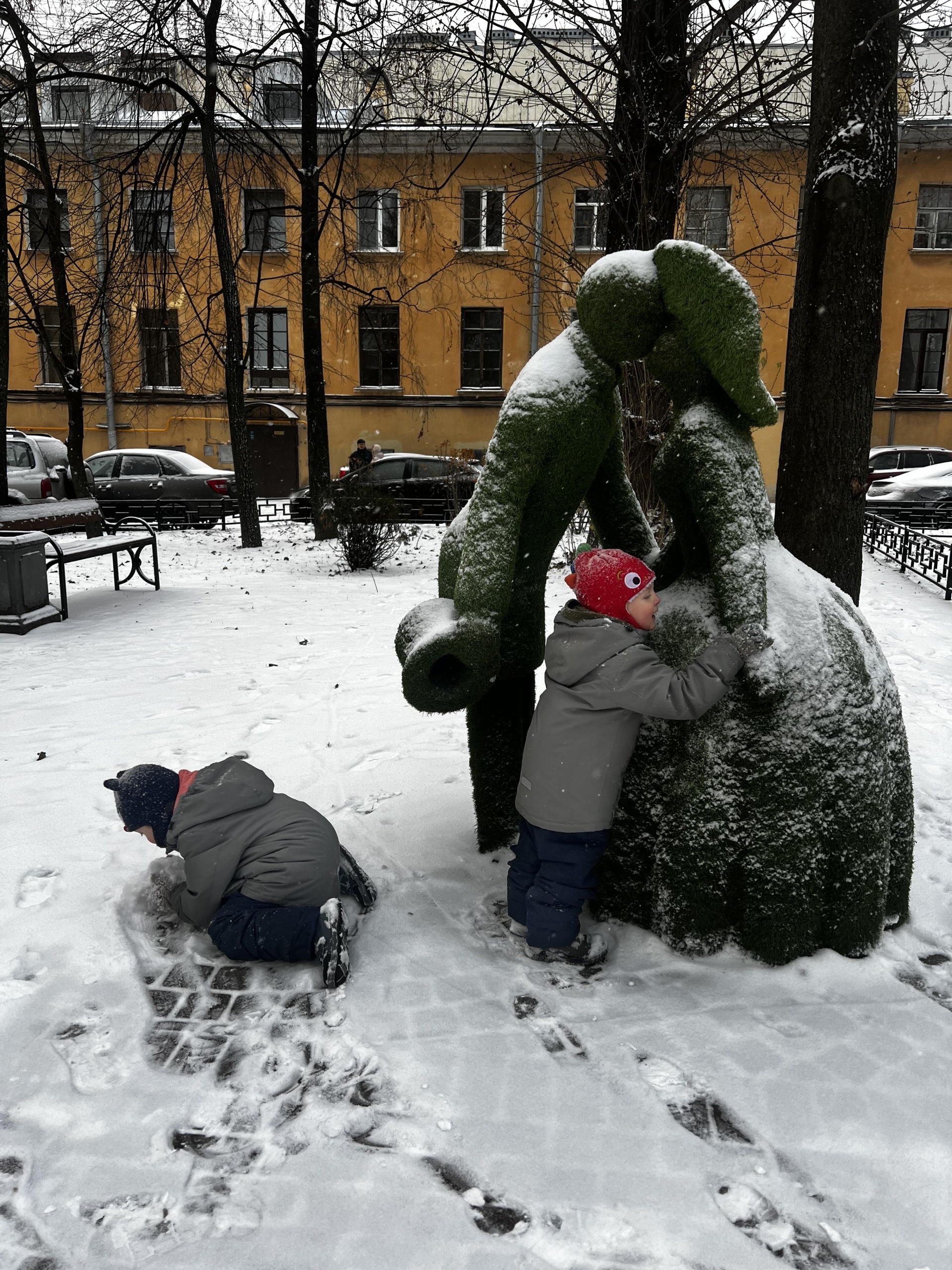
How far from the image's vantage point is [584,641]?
2.76 m

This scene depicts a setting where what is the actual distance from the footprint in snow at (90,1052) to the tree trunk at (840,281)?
314cm

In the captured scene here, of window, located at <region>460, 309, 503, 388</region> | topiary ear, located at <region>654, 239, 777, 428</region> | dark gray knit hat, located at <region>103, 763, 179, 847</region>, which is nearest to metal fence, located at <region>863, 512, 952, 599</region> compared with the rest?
topiary ear, located at <region>654, 239, 777, 428</region>

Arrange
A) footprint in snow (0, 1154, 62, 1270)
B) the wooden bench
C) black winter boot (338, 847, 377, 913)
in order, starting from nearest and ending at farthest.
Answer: footprint in snow (0, 1154, 62, 1270)
black winter boot (338, 847, 377, 913)
the wooden bench

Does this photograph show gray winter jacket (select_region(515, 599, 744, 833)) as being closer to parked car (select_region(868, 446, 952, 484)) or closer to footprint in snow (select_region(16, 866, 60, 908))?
footprint in snow (select_region(16, 866, 60, 908))

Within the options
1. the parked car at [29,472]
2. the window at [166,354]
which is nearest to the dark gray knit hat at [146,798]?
the parked car at [29,472]

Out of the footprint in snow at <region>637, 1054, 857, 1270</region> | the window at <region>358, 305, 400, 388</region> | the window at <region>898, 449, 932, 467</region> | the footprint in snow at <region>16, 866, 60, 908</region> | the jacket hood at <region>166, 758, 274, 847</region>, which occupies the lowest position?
the footprint in snow at <region>16, 866, 60, 908</region>

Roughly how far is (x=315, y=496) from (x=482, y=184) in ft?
45.4

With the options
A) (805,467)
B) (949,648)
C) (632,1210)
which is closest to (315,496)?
(949,648)

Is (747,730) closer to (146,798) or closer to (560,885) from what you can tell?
(560,885)

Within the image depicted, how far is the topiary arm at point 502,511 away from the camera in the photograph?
2.80 m

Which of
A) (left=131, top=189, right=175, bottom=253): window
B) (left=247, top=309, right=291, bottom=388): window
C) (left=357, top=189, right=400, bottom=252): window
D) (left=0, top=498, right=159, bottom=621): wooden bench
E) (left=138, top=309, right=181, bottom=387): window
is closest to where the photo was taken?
(left=0, top=498, right=159, bottom=621): wooden bench

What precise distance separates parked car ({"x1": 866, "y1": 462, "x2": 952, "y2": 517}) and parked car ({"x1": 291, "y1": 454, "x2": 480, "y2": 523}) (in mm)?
7202

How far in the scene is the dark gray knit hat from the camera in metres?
2.90

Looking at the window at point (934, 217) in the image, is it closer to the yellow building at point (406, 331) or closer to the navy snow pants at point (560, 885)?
the yellow building at point (406, 331)
